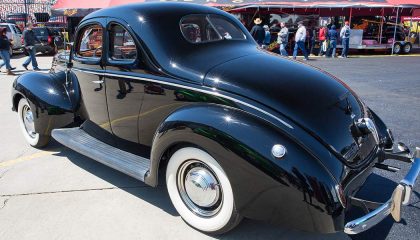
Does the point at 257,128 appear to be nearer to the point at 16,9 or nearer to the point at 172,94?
the point at 172,94

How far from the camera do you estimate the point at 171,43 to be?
10.9 feet

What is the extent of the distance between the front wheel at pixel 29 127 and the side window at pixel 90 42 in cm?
104

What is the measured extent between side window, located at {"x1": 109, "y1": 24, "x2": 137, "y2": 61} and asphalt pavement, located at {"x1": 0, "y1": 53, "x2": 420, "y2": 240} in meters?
1.28

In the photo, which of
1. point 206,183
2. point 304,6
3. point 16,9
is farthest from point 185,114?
point 16,9

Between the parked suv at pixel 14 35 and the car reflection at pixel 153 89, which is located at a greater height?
the car reflection at pixel 153 89

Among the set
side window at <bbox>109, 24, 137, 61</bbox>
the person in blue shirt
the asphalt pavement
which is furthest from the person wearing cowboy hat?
side window at <bbox>109, 24, 137, 61</bbox>

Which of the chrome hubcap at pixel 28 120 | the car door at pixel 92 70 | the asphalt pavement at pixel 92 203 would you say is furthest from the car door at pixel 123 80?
the chrome hubcap at pixel 28 120

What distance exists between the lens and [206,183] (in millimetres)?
2857

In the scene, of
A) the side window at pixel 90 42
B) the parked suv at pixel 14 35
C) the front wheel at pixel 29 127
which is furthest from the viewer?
the parked suv at pixel 14 35

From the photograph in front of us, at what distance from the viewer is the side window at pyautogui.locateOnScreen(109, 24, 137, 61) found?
3.61m

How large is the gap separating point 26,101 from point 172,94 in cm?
256

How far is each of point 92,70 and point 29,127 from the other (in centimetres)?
166

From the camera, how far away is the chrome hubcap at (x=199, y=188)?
2846mm

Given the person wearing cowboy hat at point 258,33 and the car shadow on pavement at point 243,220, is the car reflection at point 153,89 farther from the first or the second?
the person wearing cowboy hat at point 258,33
